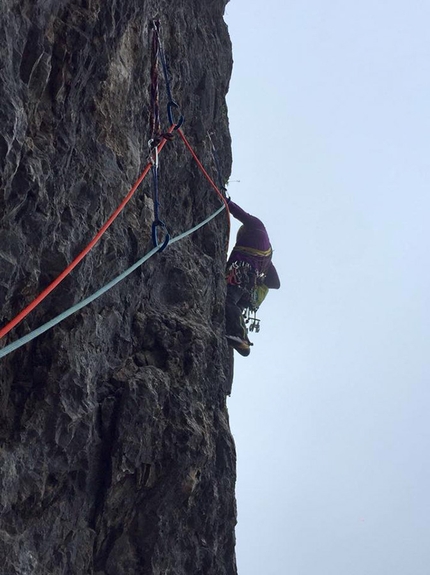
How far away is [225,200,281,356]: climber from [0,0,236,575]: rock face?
171 cm

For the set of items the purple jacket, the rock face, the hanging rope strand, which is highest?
the purple jacket

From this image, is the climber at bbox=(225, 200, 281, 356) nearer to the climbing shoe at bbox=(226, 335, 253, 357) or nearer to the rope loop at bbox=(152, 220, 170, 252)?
the climbing shoe at bbox=(226, 335, 253, 357)

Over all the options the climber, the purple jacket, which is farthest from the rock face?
the purple jacket

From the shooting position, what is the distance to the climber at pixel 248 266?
762 centimetres

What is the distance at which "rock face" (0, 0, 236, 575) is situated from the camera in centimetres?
358

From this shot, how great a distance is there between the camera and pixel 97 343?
438 centimetres

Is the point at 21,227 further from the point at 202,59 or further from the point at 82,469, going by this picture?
the point at 202,59

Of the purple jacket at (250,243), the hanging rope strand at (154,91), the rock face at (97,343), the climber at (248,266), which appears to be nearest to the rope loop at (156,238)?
the rock face at (97,343)

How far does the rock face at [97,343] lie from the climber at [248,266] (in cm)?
171

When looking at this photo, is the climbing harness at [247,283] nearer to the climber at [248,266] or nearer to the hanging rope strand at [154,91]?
the climber at [248,266]

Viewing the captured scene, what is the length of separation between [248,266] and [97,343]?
3.69 meters

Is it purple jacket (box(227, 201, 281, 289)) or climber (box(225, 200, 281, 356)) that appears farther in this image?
Answer: purple jacket (box(227, 201, 281, 289))

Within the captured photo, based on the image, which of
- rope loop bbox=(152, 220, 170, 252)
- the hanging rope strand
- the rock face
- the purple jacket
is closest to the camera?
the rock face

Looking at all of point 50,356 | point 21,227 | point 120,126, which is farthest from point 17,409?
point 120,126
